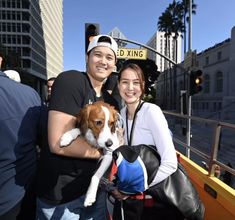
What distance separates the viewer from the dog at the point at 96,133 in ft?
7.94

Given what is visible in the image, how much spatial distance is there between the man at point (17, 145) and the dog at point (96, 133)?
44 centimetres

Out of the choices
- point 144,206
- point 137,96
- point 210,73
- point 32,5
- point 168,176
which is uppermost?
point 32,5

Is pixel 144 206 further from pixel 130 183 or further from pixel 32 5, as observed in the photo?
pixel 32 5

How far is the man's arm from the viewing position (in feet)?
7.60

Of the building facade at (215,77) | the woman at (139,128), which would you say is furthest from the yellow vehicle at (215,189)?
the building facade at (215,77)

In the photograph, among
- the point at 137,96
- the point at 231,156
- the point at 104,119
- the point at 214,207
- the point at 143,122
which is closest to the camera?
the point at 104,119

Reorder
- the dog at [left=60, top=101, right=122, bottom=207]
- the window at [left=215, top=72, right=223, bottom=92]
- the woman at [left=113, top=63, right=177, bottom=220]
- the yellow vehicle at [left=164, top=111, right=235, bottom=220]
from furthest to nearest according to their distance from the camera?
the window at [left=215, top=72, right=223, bottom=92], the yellow vehicle at [left=164, top=111, right=235, bottom=220], the woman at [left=113, top=63, right=177, bottom=220], the dog at [left=60, top=101, right=122, bottom=207]

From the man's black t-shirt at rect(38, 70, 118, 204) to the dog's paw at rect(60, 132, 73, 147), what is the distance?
0.17m

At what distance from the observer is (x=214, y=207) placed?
11.4 feet

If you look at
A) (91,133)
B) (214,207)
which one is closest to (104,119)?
(91,133)

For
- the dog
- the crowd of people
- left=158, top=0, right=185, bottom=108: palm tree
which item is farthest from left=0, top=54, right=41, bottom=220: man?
left=158, top=0, right=185, bottom=108: palm tree

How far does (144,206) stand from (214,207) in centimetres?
118

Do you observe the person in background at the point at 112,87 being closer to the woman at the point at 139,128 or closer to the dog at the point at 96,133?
the woman at the point at 139,128

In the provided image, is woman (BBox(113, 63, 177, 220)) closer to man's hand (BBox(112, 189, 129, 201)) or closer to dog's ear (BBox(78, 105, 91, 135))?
man's hand (BBox(112, 189, 129, 201))
